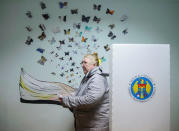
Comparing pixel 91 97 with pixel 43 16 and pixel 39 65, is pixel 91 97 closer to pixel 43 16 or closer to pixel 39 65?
pixel 39 65

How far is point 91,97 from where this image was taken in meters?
1.52

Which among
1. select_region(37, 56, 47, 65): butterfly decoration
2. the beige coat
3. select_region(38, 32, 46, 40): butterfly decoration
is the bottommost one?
the beige coat

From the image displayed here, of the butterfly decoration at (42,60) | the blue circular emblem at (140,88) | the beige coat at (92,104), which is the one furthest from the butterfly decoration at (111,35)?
the blue circular emblem at (140,88)

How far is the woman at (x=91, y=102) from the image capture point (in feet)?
5.04

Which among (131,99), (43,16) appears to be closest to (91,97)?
(131,99)

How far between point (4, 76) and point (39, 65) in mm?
543

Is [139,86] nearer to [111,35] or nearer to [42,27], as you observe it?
[111,35]

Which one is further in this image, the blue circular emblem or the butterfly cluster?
the butterfly cluster

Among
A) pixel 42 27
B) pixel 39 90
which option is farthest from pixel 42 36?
pixel 39 90

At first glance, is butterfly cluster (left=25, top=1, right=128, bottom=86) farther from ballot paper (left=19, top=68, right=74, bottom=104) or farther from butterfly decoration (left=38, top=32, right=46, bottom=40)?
ballot paper (left=19, top=68, right=74, bottom=104)

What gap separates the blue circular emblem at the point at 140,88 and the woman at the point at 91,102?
1.01 feet

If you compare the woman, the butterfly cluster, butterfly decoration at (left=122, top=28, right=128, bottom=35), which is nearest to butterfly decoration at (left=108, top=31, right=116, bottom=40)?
the butterfly cluster

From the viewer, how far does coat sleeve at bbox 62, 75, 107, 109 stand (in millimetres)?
1522

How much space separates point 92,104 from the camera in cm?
156
